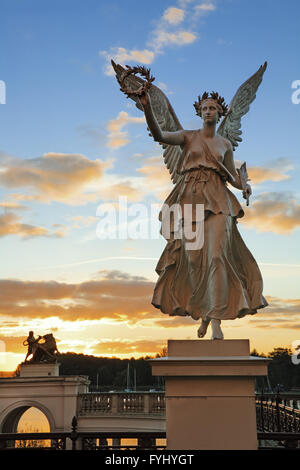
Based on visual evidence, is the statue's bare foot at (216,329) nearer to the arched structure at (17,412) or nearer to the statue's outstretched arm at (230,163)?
the statue's outstretched arm at (230,163)

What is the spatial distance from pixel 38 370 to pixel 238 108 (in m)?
16.4

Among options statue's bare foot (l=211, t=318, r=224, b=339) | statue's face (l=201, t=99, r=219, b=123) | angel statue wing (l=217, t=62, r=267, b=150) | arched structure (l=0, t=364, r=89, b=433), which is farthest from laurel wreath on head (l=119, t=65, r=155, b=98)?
arched structure (l=0, t=364, r=89, b=433)

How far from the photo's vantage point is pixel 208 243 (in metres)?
5.40

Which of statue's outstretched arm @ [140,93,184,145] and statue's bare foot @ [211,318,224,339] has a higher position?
statue's outstretched arm @ [140,93,184,145]

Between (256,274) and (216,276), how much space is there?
0.55 m

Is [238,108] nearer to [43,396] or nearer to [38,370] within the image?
[43,396]

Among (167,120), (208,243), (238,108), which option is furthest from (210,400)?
(238,108)

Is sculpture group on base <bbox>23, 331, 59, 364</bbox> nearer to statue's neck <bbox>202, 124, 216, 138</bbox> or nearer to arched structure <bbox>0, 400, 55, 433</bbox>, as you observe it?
arched structure <bbox>0, 400, 55, 433</bbox>

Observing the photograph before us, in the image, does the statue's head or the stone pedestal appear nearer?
the stone pedestal

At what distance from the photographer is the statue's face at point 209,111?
5738 mm

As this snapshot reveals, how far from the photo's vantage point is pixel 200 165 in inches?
224

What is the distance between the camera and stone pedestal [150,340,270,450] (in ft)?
15.1

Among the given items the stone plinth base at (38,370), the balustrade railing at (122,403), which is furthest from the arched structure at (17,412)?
the balustrade railing at (122,403)
